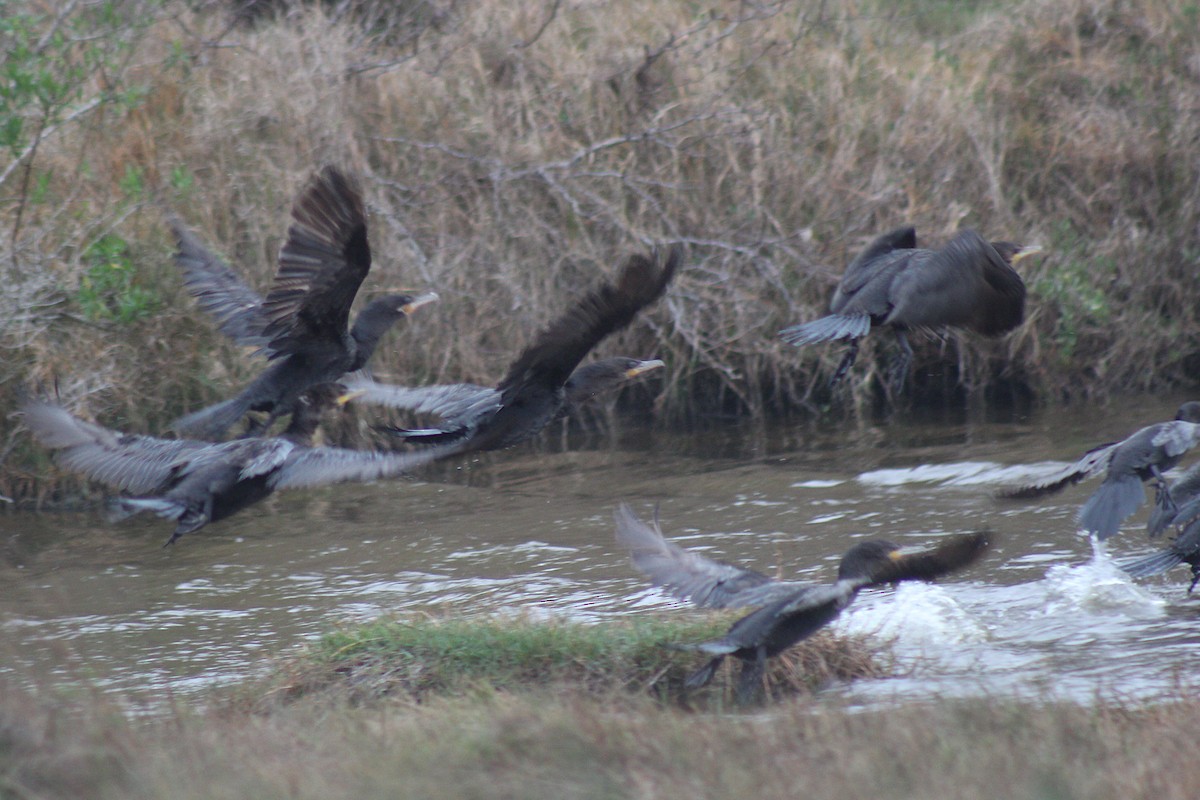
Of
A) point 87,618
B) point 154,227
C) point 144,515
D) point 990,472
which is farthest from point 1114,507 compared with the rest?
point 154,227

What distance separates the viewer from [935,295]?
628 cm

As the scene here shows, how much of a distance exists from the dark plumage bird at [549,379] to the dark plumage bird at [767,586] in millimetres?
884

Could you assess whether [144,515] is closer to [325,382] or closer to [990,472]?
[325,382]

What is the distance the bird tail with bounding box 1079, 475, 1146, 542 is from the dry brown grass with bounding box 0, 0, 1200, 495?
13.6 feet

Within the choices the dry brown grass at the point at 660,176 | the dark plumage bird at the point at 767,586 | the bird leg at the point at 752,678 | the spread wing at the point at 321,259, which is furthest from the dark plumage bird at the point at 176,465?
the dry brown grass at the point at 660,176

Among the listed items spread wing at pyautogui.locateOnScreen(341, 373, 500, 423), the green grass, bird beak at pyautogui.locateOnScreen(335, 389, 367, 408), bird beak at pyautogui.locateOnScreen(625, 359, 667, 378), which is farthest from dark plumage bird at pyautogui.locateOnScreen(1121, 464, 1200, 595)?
bird beak at pyautogui.locateOnScreen(335, 389, 367, 408)

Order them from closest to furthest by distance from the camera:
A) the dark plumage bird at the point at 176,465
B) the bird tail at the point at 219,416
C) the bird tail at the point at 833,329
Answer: the dark plumage bird at the point at 176,465 → the bird tail at the point at 833,329 → the bird tail at the point at 219,416

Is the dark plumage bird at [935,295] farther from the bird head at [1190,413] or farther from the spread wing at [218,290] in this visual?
the spread wing at [218,290]

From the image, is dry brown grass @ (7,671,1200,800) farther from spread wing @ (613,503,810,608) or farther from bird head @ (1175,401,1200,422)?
bird head @ (1175,401,1200,422)

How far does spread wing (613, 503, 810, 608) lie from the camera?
5.19 metres

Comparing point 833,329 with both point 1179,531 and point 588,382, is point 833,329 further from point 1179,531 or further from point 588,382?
point 1179,531

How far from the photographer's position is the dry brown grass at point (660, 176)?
10.2 metres

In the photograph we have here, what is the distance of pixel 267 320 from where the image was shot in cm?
661

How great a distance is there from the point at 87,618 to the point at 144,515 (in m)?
2.10
